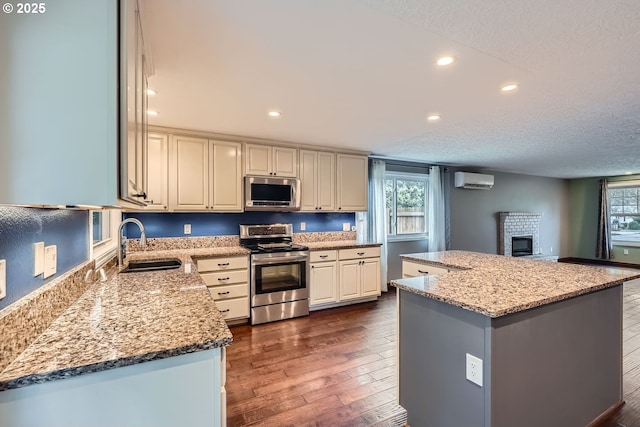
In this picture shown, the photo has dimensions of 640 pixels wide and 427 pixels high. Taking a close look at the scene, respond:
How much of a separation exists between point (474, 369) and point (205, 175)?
316 cm

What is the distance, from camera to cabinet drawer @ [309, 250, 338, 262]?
12.4 feet

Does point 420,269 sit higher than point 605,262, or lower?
higher

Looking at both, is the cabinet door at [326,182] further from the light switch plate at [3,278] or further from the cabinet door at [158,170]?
the light switch plate at [3,278]

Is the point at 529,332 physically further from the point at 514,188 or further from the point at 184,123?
the point at 514,188

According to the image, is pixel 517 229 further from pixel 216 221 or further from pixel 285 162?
pixel 216 221

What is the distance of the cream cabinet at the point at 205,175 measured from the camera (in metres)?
3.30

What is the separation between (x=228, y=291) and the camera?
3275mm

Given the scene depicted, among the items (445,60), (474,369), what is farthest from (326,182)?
(474,369)

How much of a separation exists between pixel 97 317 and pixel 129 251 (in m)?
2.53

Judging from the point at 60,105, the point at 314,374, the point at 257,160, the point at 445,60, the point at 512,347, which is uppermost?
the point at 445,60

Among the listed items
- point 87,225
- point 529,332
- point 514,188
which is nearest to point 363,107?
point 529,332

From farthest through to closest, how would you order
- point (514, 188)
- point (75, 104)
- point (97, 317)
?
point (514, 188) < point (97, 317) < point (75, 104)

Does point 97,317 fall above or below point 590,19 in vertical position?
below

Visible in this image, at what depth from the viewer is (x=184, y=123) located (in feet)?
10.1
